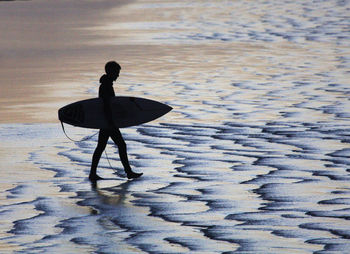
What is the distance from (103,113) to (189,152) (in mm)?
1483

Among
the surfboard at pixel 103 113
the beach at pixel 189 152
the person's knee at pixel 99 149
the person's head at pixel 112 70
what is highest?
the person's head at pixel 112 70

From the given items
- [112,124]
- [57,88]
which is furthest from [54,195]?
[57,88]

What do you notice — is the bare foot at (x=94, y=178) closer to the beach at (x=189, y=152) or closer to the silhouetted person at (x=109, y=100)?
the silhouetted person at (x=109, y=100)

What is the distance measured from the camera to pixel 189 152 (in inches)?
478

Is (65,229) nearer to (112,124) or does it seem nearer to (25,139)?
→ (112,124)

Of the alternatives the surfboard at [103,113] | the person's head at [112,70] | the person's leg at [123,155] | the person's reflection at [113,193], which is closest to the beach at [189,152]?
the person's reflection at [113,193]

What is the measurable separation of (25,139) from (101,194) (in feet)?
11.7

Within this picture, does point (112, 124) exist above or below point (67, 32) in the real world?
above

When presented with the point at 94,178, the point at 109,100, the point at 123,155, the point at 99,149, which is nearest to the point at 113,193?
the point at 94,178

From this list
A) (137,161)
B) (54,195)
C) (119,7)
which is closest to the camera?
(54,195)

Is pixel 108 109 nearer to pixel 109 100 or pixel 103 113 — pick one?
pixel 109 100

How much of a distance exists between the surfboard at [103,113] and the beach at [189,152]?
0.49 m

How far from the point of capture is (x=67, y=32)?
32.9m

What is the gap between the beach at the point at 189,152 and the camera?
824cm
